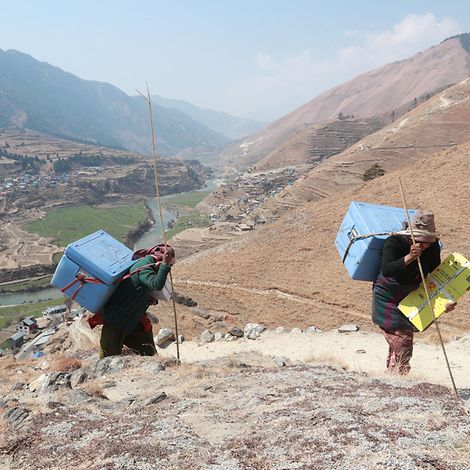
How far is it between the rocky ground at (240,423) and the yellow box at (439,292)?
2.53 feet

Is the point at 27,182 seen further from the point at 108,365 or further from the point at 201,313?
the point at 108,365

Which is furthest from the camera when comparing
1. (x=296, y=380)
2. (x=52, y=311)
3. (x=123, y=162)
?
(x=123, y=162)

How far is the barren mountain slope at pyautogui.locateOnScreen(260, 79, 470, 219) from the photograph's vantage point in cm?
5741

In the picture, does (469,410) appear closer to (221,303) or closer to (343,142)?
(221,303)

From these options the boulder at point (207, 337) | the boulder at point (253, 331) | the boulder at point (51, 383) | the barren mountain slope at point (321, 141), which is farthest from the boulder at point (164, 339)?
the barren mountain slope at point (321, 141)

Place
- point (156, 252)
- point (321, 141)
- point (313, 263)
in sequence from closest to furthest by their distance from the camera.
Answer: point (156, 252)
point (313, 263)
point (321, 141)

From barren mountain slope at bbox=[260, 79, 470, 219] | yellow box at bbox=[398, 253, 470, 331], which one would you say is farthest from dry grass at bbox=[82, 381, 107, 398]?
barren mountain slope at bbox=[260, 79, 470, 219]

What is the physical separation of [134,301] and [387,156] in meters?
62.2

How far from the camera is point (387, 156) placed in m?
63.8

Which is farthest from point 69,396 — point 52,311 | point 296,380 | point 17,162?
point 17,162

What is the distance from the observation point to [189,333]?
1455 cm

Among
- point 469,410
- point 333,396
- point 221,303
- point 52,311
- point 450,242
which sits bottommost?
point 52,311

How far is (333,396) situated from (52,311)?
1986 inches

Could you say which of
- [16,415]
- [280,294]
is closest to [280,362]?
[16,415]
